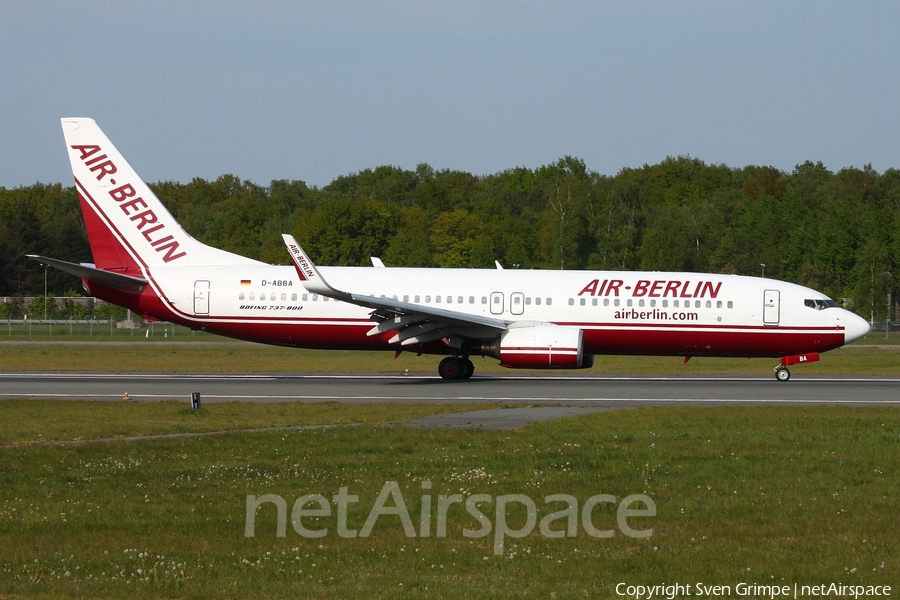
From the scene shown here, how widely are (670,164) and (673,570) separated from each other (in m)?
122

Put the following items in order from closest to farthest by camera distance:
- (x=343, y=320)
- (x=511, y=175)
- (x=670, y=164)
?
(x=343, y=320) < (x=670, y=164) < (x=511, y=175)

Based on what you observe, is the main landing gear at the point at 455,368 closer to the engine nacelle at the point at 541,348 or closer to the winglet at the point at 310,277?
the engine nacelle at the point at 541,348

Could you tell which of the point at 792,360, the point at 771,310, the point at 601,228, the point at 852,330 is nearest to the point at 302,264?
the point at 771,310

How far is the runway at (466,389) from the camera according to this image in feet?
81.2

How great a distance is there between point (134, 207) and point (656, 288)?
15893mm

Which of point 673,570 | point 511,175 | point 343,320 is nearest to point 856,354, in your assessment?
point 343,320

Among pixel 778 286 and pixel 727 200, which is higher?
pixel 727 200

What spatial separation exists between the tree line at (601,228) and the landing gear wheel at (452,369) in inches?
1866

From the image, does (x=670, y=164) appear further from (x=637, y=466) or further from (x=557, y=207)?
(x=637, y=466)

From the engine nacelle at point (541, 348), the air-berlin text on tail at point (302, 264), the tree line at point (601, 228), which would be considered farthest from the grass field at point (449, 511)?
the tree line at point (601, 228)

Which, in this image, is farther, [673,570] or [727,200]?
[727,200]

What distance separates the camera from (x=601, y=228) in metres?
93.3

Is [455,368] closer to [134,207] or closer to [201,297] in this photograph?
[201,297]

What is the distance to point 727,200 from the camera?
358 ft
